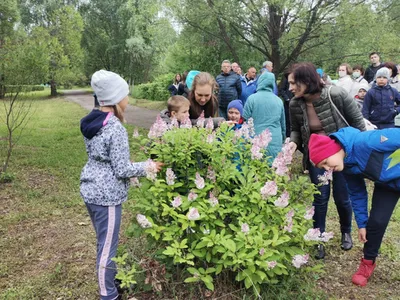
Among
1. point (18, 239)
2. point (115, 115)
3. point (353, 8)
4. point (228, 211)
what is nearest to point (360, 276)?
point (228, 211)

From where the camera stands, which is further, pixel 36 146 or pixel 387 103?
pixel 36 146

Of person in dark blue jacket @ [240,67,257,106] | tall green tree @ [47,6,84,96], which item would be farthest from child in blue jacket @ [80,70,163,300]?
tall green tree @ [47,6,84,96]

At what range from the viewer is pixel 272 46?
10953mm

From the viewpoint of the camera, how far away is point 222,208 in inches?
93.2

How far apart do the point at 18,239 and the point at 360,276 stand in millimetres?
3418

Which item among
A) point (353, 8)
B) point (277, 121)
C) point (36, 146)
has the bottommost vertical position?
point (36, 146)

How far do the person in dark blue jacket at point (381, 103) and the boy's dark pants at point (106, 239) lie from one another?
4.90 metres

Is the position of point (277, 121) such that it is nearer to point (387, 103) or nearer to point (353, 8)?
point (387, 103)

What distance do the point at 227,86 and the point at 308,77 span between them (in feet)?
12.4

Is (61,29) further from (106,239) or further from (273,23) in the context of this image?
(106,239)

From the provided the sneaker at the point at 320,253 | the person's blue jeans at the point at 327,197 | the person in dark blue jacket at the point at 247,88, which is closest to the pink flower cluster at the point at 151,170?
the person's blue jeans at the point at 327,197

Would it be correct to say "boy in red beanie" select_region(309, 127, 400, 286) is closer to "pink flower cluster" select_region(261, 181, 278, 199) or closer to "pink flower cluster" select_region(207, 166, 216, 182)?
"pink flower cluster" select_region(261, 181, 278, 199)

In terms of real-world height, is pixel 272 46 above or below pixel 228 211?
above

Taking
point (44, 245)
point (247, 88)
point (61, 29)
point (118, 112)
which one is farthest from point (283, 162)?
point (61, 29)
